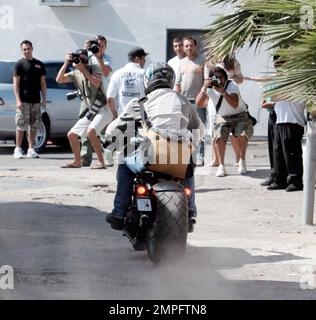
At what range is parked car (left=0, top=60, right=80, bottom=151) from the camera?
19375 millimetres

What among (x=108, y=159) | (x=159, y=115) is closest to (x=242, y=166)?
(x=108, y=159)

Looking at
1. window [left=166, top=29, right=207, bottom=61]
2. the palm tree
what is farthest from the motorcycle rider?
window [left=166, top=29, right=207, bottom=61]

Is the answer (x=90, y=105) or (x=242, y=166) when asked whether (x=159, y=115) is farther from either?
(x=90, y=105)

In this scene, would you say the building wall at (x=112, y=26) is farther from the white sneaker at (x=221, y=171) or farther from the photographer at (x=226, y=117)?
the white sneaker at (x=221, y=171)

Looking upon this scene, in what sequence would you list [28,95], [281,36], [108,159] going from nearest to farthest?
[281,36]
[108,159]
[28,95]

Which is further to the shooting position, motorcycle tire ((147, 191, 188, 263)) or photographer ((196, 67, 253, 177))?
photographer ((196, 67, 253, 177))

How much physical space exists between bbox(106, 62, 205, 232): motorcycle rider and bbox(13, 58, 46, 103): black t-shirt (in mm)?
9398

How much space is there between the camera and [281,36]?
35.0 feet

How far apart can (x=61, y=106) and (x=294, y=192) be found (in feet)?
24.5

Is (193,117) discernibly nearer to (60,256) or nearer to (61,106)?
(60,256)

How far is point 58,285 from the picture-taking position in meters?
8.22

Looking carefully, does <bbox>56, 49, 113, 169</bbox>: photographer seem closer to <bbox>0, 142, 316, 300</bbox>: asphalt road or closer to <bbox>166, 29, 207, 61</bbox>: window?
<bbox>0, 142, 316, 300</bbox>: asphalt road

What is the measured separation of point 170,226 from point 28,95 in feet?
34.1
